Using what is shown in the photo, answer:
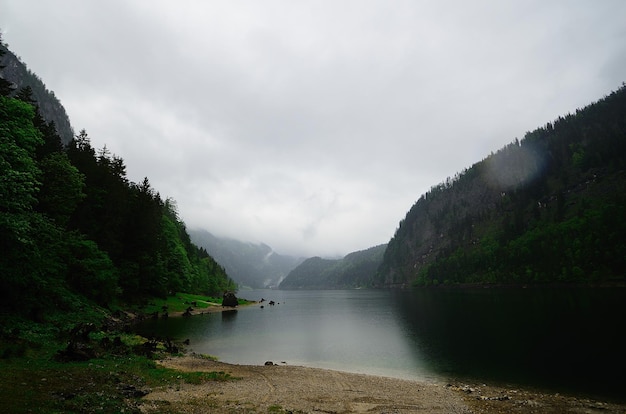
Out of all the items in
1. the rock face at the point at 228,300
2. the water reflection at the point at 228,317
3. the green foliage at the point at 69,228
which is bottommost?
the water reflection at the point at 228,317

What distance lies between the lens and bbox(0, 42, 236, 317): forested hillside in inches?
1124

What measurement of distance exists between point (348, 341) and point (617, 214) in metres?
176

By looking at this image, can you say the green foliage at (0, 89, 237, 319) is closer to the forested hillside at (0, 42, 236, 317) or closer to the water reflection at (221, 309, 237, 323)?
the forested hillside at (0, 42, 236, 317)

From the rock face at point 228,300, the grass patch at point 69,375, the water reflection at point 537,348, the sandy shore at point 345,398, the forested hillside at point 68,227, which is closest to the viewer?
the grass patch at point 69,375

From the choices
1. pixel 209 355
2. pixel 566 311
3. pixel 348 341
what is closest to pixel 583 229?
pixel 566 311

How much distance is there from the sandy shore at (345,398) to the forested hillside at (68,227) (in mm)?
16396

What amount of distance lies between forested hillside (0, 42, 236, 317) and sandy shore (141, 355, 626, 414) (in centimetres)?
1640

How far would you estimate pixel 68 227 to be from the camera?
5697cm

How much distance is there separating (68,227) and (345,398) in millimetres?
55008

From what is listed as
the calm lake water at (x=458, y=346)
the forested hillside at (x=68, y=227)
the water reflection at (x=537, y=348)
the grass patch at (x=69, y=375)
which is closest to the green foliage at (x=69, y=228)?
the forested hillside at (x=68, y=227)

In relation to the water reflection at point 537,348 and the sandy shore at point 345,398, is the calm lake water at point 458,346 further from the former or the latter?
the sandy shore at point 345,398

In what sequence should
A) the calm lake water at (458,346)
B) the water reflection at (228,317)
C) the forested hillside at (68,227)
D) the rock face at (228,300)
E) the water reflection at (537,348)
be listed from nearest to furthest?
1. the forested hillside at (68,227)
2. the water reflection at (537,348)
3. the calm lake water at (458,346)
4. the water reflection at (228,317)
5. the rock face at (228,300)

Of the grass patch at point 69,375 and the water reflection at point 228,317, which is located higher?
the grass patch at point 69,375

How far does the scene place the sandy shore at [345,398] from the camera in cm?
2070
